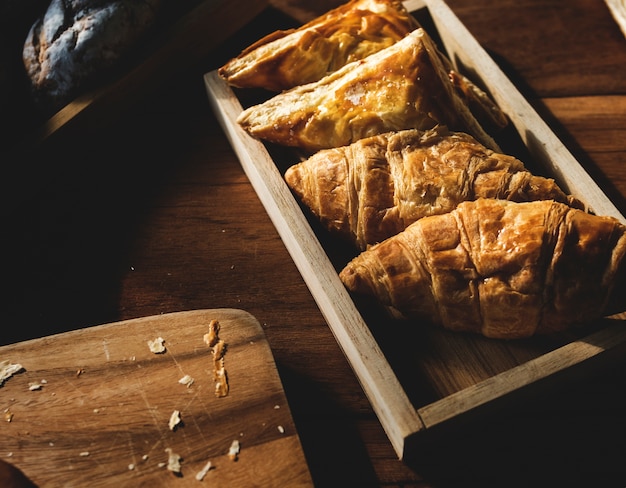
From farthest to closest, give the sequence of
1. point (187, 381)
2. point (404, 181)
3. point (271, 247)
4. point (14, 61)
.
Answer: point (14, 61), point (271, 247), point (404, 181), point (187, 381)

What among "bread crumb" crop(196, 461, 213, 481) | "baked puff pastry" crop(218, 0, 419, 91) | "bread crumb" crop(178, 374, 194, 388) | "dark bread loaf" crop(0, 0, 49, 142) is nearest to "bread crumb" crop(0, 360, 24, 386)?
"bread crumb" crop(178, 374, 194, 388)

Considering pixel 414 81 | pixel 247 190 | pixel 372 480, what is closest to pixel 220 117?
pixel 247 190

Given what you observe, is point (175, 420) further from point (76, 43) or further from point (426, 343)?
point (76, 43)

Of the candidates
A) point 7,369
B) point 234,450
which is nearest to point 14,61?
point 7,369

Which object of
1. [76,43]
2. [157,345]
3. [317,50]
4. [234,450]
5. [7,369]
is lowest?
[234,450]

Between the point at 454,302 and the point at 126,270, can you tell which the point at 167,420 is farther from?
the point at 454,302

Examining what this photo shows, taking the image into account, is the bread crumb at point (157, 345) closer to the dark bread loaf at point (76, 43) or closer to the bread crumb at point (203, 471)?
the bread crumb at point (203, 471)

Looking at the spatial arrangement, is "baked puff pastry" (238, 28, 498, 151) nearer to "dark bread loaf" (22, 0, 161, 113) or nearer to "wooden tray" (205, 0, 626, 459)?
"wooden tray" (205, 0, 626, 459)
